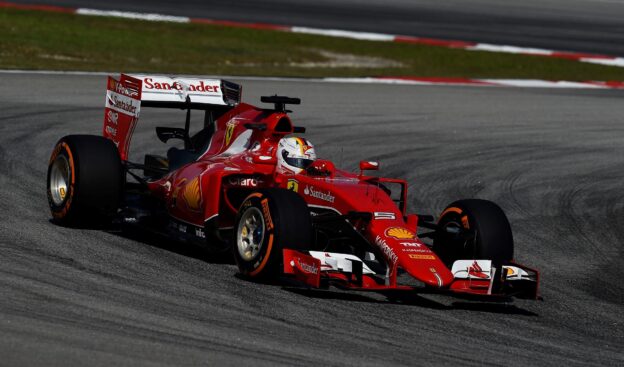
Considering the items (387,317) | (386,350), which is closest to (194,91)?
(387,317)

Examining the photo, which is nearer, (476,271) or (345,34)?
(476,271)

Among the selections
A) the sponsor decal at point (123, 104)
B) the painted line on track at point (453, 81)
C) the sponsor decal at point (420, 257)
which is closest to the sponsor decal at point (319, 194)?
the sponsor decal at point (420, 257)

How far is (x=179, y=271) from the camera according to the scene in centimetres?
993

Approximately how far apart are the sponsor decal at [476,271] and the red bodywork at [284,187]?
54mm

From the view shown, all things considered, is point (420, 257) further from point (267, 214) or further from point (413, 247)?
point (267, 214)

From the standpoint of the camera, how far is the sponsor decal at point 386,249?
9.42 metres

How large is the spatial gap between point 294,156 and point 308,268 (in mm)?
1696

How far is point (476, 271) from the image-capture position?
9.63 metres

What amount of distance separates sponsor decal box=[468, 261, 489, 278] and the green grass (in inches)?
655

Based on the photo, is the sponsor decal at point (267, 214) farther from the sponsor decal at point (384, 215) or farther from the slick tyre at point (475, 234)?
the slick tyre at point (475, 234)

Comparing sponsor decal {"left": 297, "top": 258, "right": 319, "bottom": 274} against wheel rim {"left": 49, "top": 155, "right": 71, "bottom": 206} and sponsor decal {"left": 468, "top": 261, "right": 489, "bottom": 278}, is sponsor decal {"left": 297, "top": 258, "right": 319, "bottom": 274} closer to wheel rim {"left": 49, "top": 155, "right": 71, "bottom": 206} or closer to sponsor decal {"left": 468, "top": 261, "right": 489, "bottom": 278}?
sponsor decal {"left": 468, "top": 261, "right": 489, "bottom": 278}

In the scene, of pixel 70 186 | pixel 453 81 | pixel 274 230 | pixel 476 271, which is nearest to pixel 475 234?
pixel 476 271

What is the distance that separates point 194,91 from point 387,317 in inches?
181

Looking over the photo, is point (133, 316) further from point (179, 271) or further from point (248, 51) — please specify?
point (248, 51)
